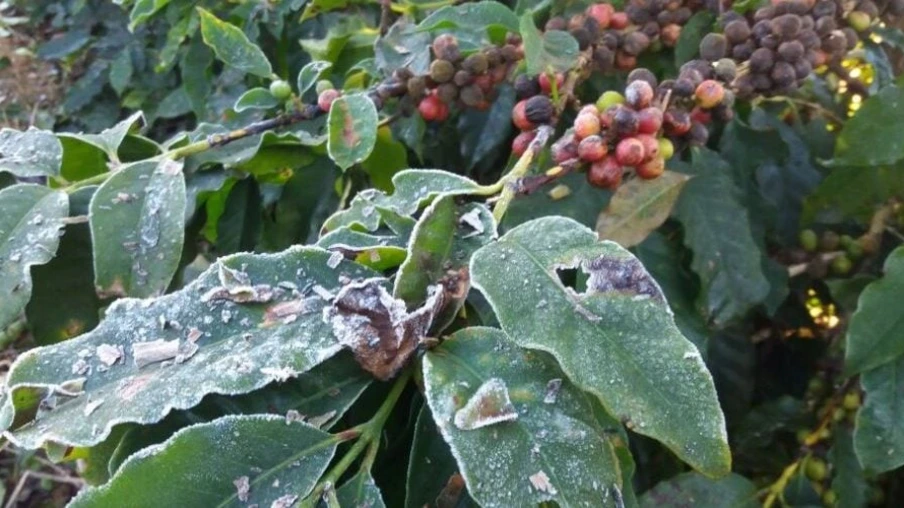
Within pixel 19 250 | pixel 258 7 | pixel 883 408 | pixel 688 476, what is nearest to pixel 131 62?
pixel 258 7

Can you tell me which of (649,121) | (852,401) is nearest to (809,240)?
(852,401)

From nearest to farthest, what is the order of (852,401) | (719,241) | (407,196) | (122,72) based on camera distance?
(407,196), (719,241), (852,401), (122,72)

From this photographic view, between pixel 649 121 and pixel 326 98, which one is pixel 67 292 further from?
pixel 649 121

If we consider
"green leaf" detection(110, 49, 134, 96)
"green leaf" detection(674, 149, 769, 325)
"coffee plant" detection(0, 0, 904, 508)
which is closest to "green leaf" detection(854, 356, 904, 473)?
"coffee plant" detection(0, 0, 904, 508)

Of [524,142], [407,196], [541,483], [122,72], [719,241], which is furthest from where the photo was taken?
[122,72]

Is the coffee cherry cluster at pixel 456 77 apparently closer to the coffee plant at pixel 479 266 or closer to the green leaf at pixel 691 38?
the coffee plant at pixel 479 266

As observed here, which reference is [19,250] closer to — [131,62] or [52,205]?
[52,205]

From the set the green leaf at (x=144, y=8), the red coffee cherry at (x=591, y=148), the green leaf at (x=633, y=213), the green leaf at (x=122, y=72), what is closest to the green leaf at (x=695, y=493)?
the green leaf at (x=633, y=213)
